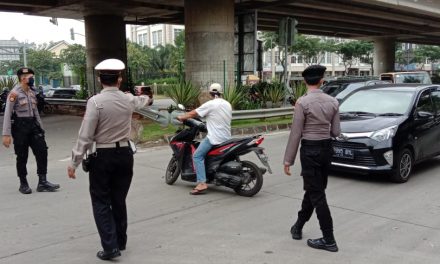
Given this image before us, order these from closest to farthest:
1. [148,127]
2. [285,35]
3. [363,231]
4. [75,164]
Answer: [75,164] → [363,231] → [148,127] → [285,35]

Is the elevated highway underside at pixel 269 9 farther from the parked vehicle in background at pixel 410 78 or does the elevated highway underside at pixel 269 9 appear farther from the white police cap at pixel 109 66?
the white police cap at pixel 109 66

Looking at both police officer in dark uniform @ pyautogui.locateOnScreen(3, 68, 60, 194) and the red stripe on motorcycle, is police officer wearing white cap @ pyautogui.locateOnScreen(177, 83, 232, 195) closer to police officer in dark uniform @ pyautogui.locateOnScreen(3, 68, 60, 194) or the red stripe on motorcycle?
the red stripe on motorcycle

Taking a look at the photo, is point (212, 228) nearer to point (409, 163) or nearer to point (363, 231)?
point (363, 231)

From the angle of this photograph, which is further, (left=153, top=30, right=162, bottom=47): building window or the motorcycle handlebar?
(left=153, top=30, right=162, bottom=47): building window

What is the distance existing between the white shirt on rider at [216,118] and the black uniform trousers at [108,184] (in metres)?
2.31

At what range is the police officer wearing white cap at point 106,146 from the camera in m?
4.41

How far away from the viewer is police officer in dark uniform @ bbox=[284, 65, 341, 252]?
186 inches

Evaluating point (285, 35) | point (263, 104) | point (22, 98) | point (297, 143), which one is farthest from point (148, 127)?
point (297, 143)

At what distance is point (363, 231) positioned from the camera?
214 inches

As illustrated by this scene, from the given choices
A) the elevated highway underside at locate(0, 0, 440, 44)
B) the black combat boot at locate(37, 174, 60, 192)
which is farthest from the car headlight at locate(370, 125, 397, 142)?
the elevated highway underside at locate(0, 0, 440, 44)

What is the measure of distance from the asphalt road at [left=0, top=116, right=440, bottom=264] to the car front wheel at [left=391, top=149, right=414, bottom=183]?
130mm

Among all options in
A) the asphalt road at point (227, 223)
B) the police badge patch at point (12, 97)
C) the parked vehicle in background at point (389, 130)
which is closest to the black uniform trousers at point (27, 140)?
the police badge patch at point (12, 97)

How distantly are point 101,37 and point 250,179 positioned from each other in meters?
19.7

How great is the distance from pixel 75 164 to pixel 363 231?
3227 millimetres
